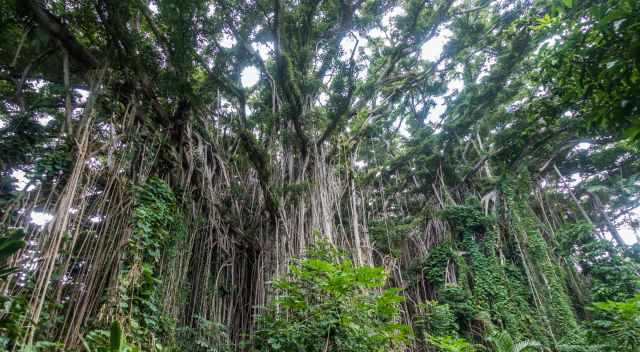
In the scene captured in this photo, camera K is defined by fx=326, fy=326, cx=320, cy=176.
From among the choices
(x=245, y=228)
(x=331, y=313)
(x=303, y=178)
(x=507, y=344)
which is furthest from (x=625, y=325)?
(x=245, y=228)

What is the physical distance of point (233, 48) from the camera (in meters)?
3.81

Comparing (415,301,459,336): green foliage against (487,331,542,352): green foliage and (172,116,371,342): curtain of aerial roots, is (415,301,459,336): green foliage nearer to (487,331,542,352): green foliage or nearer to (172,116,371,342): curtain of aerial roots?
(487,331,542,352): green foliage

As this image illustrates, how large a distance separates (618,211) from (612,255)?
306cm

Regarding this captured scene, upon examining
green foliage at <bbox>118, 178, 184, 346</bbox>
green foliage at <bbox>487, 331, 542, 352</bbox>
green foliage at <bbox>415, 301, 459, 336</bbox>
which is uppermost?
green foliage at <bbox>118, 178, 184, 346</bbox>

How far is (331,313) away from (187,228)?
70.4 inches

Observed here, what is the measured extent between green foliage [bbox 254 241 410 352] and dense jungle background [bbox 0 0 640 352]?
0.02 m

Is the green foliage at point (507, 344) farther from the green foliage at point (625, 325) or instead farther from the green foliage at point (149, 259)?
the green foliage at point (149, 259)

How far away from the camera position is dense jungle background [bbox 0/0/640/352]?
1.97 meters

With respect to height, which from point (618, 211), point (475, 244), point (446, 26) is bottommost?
point (475, 244)

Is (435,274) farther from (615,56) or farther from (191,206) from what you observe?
(615,56)

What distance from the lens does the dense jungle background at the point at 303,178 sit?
197cm

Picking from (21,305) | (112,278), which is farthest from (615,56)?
(112,278)

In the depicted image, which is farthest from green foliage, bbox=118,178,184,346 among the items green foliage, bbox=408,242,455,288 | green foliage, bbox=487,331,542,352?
green foliage, bbox=408,242,455,288

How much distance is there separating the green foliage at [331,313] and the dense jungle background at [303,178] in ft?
0.06
